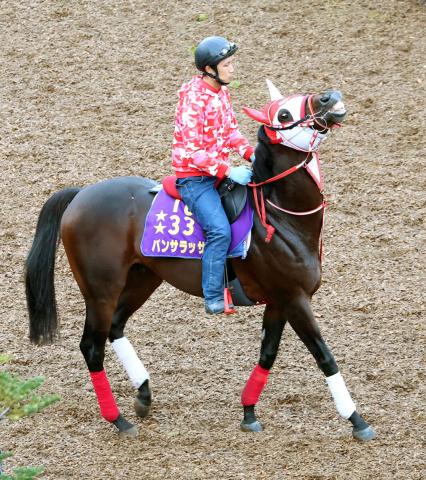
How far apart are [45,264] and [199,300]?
1.71 meters

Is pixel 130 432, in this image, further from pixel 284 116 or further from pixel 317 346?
pixel 284 116

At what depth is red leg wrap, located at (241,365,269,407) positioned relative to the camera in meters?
6.00

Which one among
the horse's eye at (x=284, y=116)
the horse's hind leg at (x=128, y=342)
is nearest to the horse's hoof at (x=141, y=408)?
the horse's hind leg at (x=128, y=342)

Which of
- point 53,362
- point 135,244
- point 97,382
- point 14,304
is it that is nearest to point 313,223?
→ point 135,244

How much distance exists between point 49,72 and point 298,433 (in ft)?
20.3

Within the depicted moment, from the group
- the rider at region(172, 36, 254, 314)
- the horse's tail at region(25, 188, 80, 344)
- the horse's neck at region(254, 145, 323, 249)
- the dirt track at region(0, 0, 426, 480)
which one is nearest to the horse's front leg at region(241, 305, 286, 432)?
the dirt track at region(0, 0, 426, 480)

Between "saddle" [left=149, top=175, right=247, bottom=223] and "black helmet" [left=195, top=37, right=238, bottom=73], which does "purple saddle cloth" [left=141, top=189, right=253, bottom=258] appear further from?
"black helmet" [left=195, top=37, right=238, bottom=73]

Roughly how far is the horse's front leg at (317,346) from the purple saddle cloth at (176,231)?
1.45 ft

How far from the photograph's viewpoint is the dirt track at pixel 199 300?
19.0 ft

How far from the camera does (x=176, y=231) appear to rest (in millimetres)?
5758

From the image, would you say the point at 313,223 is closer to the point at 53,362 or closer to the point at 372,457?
the point at 372,457

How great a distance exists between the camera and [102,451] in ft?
19.1

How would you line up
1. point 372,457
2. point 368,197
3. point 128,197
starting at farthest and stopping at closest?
1. point 368,197
2. point 128,197
3. point 372,457

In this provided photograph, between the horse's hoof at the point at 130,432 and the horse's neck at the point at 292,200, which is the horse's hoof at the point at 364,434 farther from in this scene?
the horse's hoof at the point at 130,432
